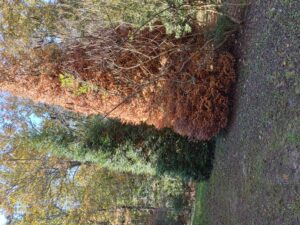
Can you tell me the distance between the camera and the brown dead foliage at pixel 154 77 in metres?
8.20

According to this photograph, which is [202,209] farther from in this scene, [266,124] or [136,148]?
[266,124]

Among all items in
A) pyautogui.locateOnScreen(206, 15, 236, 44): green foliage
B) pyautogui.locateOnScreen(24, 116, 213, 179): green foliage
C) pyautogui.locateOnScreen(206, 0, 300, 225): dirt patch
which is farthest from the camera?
pyautogui.locateOnScreen(24, 116, 213, 179): green foliage

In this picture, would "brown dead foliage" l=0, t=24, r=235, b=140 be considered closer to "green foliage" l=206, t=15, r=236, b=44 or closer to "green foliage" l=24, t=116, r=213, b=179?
"green foliage" l=206, t=15, r=236, b=44

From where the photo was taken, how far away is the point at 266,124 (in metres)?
6.23

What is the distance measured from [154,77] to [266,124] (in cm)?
303

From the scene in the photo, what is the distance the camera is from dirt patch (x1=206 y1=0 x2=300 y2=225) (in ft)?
17.2

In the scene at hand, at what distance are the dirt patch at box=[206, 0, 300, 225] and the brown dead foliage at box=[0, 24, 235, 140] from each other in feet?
1.64

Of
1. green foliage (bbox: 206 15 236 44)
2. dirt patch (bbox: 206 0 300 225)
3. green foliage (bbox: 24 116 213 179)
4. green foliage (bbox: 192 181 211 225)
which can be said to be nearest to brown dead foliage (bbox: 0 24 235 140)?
green foliage (bbox: 206 15 236 44)

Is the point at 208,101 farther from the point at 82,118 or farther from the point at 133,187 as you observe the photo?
the point at 133,187

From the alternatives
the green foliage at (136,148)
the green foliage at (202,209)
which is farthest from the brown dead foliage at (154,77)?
the green foliage at (202,209)

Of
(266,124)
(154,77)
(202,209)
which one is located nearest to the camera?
(266,124)

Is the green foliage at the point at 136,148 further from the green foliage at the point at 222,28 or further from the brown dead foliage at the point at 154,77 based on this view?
the green foliage at the point at 222,28

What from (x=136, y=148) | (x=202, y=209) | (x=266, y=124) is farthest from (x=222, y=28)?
(x=202, y=209)

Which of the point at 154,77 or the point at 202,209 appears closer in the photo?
the point at 154,77
